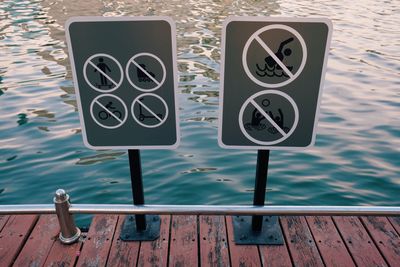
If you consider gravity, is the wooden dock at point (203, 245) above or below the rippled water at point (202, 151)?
above

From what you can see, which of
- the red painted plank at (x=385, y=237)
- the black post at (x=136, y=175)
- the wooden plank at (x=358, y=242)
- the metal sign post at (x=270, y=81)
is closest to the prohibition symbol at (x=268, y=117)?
the metal sign post at (x=270, y=81)

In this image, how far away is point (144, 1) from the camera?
24.0 meters

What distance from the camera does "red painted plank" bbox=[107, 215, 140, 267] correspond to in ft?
8.66

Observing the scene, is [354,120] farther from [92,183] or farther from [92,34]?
[92,34]

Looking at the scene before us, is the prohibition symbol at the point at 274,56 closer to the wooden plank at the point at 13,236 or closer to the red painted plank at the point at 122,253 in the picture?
the red painted plank at the point at 122,253

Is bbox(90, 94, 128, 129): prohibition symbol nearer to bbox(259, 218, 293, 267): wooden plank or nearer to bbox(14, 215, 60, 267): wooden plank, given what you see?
bbox(14, 215, 60, 267): wooden plank

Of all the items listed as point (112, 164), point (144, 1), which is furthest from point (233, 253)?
point (144, 1)

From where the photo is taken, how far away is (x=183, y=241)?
283cm

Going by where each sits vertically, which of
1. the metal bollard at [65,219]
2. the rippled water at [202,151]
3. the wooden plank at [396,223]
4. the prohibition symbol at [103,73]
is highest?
the prohibition symbol at [103,73]

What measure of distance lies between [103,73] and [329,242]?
204cm

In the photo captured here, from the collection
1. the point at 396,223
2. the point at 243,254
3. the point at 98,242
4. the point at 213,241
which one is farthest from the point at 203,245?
the point at 396,223

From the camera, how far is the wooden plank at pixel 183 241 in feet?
8.70

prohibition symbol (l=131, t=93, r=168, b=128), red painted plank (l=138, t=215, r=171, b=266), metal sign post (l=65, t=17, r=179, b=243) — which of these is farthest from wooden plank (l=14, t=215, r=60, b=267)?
prohibition symbol (l=131, t=93, r=168, b=128)

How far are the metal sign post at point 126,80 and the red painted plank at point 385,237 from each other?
170cm
